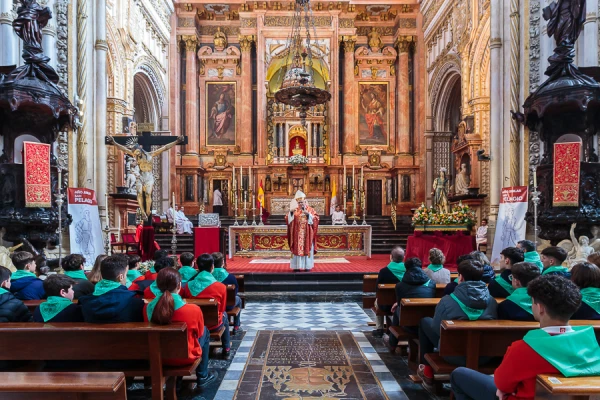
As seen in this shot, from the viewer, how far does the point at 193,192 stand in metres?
21.6

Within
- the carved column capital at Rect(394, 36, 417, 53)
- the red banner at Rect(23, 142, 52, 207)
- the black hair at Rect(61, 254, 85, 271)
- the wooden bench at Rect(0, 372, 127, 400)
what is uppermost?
the carved column capital at Rect(394, 36, 417, 53)

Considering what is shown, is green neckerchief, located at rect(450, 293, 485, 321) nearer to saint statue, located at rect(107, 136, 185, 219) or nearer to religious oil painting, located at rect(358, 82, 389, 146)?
saint statue, located at rect(107, 136, 185, 219)

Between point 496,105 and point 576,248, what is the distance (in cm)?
480

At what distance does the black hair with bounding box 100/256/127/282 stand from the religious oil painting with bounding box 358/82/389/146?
19761 millimetres

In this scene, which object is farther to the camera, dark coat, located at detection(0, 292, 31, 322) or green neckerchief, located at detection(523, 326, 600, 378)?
dark coat, located at detection(0, 292, 31, 322)

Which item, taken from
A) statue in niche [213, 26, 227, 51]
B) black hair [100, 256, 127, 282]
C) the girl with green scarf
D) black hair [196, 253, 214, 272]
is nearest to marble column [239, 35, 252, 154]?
statue in niche [213, 26, 227, 51]

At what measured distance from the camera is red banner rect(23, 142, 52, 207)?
834cm

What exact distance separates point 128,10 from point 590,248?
14.6m

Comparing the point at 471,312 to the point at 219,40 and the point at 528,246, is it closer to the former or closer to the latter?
the point at 528,246

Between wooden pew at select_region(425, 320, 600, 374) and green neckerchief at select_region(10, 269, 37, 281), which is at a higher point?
green neckerchief at select_region(10, 269, 37, 281)

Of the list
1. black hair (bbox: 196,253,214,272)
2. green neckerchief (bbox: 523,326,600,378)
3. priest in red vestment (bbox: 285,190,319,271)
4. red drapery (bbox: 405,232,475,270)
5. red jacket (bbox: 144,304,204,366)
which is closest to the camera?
green neckerchief (bbox: 523,326,600,378)

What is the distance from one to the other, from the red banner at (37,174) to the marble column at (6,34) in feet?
5.71

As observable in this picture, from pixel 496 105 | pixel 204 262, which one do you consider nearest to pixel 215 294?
pixel 204 262

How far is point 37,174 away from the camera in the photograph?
847cm
